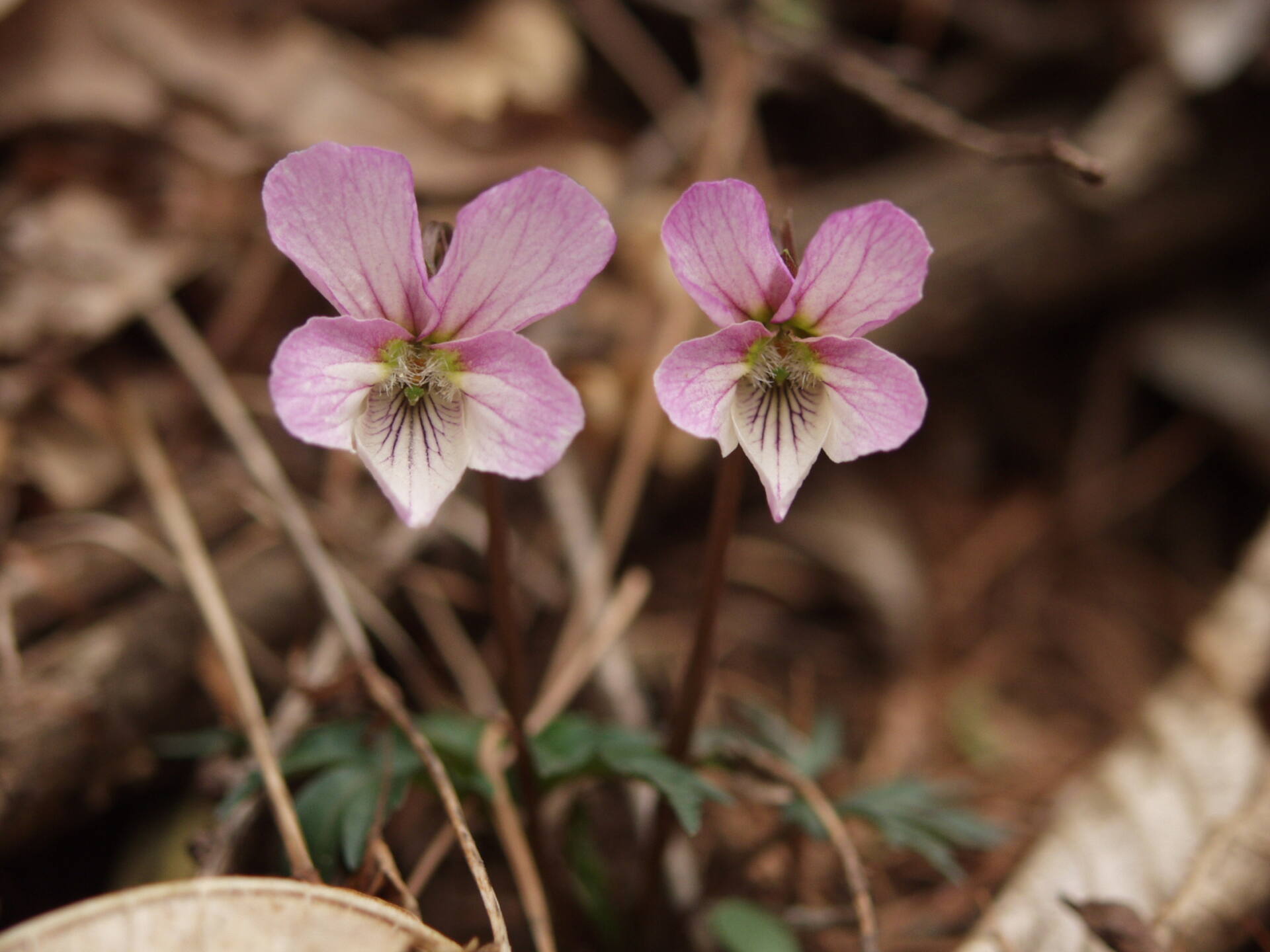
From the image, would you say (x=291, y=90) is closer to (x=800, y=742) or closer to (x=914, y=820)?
(x=800, y=742)

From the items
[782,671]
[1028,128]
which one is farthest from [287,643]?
[1028,128]

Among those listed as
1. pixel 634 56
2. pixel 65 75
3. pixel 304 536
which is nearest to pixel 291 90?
pixel 65 75

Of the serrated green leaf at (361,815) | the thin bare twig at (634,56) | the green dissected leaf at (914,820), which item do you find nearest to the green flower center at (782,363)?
the green dissected leaf at (914,820)

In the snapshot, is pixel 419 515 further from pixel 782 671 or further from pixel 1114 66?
pixel 1114 66

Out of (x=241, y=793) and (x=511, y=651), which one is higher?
(x=511, y=651)

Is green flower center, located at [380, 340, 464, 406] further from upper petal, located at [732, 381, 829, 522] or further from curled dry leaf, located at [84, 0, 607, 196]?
curled dry leaf, located at [84, 0, 607, 196]

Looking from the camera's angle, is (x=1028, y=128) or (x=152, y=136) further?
(x=1028, y=128)
